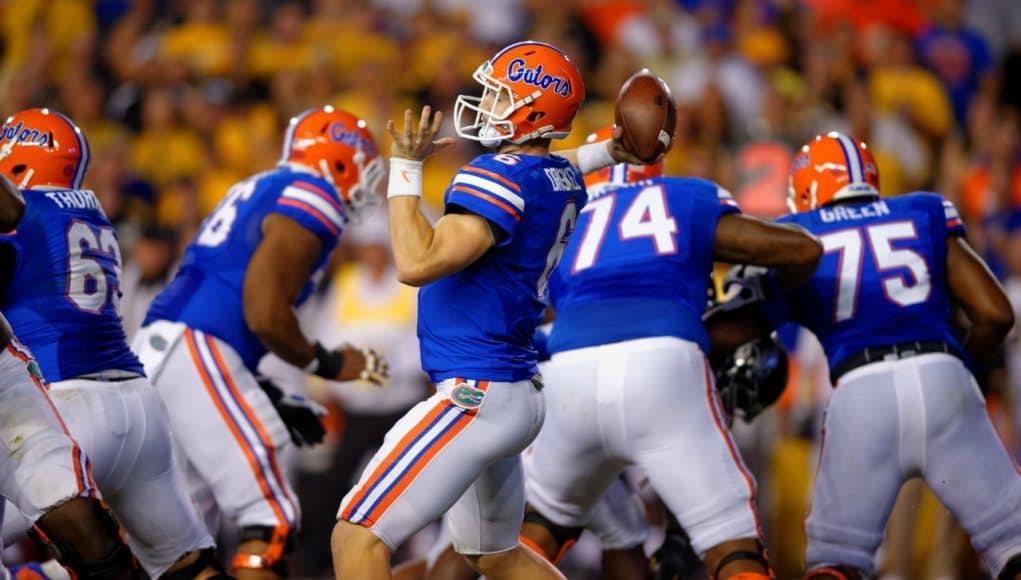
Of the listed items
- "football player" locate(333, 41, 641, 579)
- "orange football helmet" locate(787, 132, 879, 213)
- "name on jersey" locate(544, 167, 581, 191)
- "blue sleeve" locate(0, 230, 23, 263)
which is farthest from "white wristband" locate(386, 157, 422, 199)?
"orange football helmet" locate(787, 132, 879, 213)

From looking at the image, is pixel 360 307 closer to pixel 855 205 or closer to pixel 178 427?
pixel 178 427

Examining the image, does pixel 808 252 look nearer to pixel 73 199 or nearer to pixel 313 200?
pixel 313 200

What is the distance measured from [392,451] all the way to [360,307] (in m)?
4.81

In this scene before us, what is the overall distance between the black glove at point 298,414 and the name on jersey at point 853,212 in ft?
7.49

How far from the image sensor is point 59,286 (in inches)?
187

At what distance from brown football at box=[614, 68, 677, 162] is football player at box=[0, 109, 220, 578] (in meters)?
1.90

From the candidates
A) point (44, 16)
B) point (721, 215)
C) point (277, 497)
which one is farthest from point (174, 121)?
point (721, 215)

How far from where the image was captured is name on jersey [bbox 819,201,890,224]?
5.37 meters

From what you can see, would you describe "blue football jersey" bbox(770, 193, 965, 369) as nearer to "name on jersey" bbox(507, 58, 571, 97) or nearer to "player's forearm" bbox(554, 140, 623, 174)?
"player's forearm" bbox(554, 140, 623, 174)

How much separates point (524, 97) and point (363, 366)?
6.18 feet

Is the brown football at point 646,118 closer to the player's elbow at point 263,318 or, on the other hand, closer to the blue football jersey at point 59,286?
the player's elbow at point 263,318

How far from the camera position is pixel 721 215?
5.02 metres

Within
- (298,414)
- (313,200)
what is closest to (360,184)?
(313,200)

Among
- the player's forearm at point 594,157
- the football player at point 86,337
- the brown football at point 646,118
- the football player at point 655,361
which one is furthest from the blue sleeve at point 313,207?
the brown football at point 646,118
